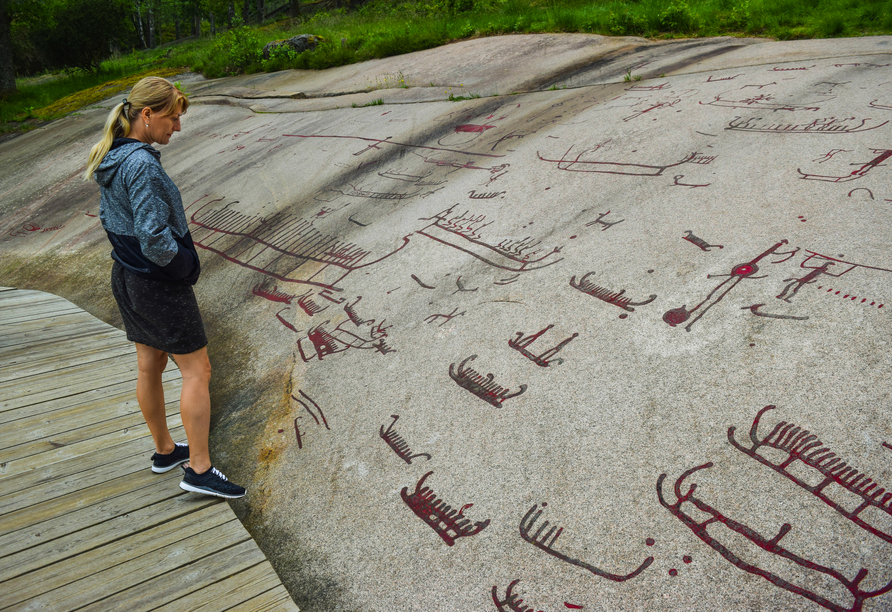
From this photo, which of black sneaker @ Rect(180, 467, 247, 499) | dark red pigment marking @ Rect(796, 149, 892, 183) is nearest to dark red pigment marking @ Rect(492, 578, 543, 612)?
black sneaker @ Rect(180, 467, 247, 499)

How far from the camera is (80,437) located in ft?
10.1

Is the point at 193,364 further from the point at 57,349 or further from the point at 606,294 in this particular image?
the point at 57,349

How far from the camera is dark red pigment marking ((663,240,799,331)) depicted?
2.80 meters

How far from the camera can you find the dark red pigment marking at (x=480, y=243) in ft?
11.9

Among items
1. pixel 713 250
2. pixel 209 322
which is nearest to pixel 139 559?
pixel 209 322

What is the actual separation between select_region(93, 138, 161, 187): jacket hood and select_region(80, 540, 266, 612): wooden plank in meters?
1.48

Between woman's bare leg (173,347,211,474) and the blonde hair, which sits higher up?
the blonde hair

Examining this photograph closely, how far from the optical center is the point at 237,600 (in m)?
2.11

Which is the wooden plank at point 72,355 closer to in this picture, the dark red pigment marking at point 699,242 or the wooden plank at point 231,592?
the wooden plank at point 231,592

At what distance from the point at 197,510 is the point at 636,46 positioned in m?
6.91

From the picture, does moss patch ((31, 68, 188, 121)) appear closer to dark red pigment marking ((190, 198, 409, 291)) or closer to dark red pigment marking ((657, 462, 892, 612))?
dark red pigment marking ((190, 198, 409, 291))

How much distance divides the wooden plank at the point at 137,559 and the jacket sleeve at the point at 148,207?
1120 mm

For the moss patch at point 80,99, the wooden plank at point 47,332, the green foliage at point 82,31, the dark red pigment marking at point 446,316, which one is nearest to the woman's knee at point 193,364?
the dark red pigment marking at point 446,316

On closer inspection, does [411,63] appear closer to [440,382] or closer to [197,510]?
[440,382]
